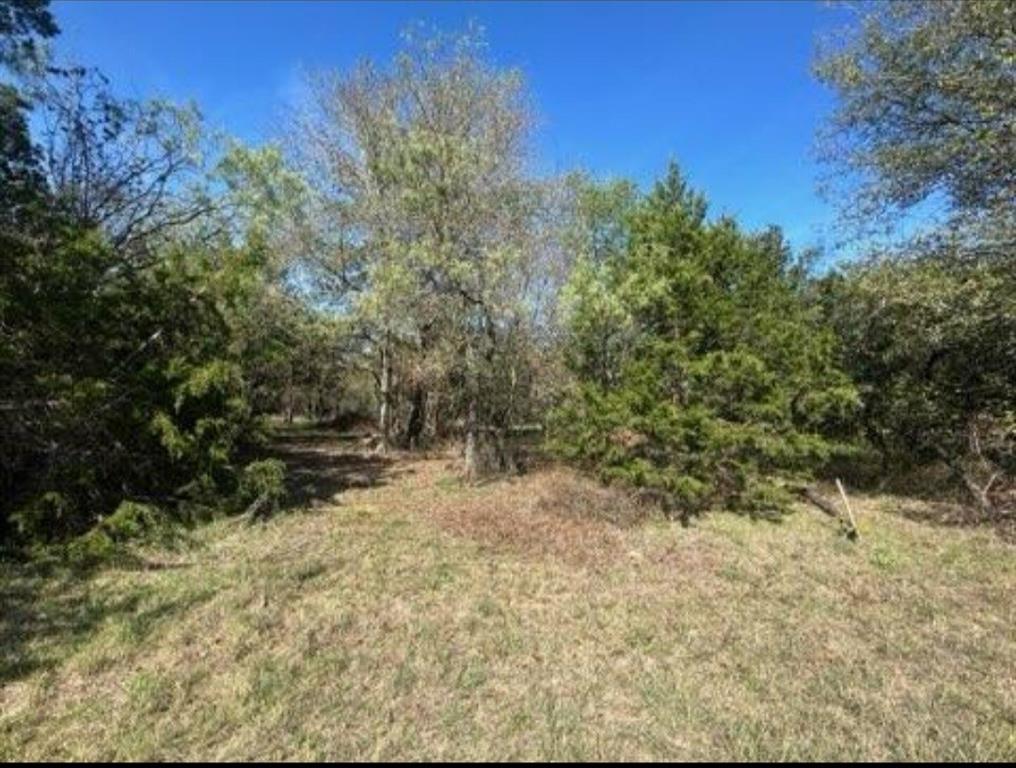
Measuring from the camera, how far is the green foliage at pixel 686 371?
10.7 meters

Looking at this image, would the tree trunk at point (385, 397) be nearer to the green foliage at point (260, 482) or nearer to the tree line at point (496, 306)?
the tree line at point (496, 306)

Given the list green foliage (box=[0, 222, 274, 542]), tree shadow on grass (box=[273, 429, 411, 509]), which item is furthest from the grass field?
tree shadow on grass (box=[273, 429, 411, 509])

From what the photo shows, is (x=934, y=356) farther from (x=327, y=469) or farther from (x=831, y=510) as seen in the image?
(x=327, y=469)

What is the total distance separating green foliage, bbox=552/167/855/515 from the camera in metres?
10.7

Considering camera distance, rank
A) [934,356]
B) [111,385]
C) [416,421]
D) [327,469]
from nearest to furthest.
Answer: [111,385] < [934,356] < [327,469] < [416,421]

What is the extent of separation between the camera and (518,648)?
580 cm

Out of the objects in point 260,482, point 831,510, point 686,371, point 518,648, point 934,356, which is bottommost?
point 518,648

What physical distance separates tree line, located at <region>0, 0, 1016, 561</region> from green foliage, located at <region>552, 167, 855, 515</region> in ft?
0.15

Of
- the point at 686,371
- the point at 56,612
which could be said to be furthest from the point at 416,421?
the point at 56,612

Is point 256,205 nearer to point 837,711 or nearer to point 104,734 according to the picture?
point 104,734

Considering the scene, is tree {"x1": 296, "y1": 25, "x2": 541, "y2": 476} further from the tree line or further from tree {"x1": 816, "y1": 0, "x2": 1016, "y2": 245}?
tree {"x1": 816, "y1": 0, "x2": 1016, "y2": 245}

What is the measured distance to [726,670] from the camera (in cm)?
542

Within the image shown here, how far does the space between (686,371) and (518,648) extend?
6054mm

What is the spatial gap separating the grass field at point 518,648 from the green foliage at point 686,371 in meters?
1.51
